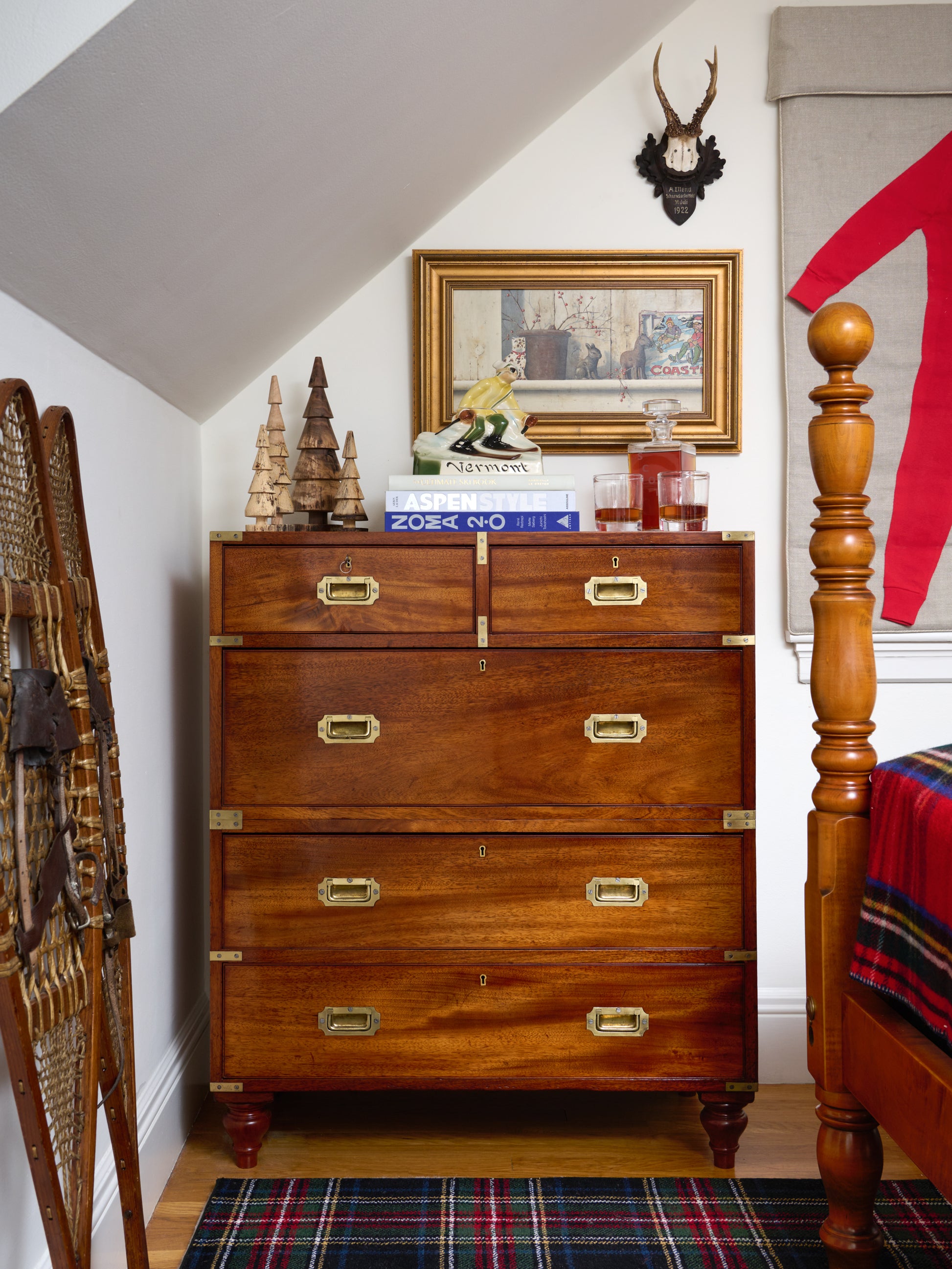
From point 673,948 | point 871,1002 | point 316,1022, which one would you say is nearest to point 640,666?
point 673,948

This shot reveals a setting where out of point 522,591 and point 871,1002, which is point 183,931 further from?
point 871,1002

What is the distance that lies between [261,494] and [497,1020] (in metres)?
1.06

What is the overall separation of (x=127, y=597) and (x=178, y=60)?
34.1 inches

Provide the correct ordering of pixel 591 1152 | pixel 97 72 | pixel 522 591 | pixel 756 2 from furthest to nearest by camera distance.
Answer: pixel 756 2 < pixel 591 1152 < pixel 522 591 < pixel 97 72

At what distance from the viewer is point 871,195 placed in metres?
2.19

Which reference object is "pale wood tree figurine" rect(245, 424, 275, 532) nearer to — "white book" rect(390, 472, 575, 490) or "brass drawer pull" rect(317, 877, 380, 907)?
"white book" rect(390, 472, 575, 490)

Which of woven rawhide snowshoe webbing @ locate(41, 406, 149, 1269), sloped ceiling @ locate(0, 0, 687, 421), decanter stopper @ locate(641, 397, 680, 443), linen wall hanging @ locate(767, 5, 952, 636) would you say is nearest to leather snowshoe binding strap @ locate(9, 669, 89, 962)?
woven rawhide snowshoe webbing @ locate(41, 406, 149, 1269)

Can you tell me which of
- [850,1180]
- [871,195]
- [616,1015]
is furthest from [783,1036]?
[871,195]

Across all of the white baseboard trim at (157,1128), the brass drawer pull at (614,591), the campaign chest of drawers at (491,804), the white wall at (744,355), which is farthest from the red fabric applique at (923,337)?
the white baseboard trim at (157,1128)

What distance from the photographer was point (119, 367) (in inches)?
63.2

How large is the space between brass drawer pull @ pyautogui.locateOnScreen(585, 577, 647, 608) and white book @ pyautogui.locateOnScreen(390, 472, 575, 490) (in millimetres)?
Answer: 218

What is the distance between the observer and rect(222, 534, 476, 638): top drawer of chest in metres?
1.74

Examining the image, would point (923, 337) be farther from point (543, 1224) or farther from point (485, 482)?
point (543, 1224)

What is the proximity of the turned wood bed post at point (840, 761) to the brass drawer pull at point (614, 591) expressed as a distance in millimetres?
368
